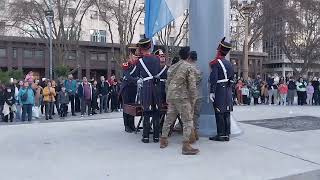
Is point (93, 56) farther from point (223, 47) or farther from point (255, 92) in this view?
point (223, 47)

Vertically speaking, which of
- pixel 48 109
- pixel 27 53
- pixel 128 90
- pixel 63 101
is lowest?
pixel 48 109

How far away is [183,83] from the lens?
8070mm

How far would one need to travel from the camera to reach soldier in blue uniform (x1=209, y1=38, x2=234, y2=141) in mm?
8898

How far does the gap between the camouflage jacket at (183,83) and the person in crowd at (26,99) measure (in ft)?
32.4

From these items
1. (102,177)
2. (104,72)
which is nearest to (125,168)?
(102,177)

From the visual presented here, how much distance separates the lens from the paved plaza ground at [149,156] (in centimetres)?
649

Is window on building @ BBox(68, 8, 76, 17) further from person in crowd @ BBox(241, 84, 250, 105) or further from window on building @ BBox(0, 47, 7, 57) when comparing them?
person in crowd @ BBox(241, 84, 250, 105)

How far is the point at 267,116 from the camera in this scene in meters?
13.4

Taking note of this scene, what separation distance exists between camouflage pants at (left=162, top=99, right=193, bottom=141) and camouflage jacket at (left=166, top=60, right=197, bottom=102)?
11cm

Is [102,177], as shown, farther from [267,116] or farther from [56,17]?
[56,17]

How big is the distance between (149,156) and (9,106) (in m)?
10.7

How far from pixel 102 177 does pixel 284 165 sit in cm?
289

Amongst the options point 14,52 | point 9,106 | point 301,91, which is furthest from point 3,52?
point 301,91

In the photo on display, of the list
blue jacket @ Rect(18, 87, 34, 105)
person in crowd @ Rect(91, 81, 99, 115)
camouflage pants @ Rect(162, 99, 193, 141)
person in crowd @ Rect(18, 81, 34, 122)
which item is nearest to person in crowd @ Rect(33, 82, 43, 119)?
person in crowd @ Rect(18, 81, 34, 122)
